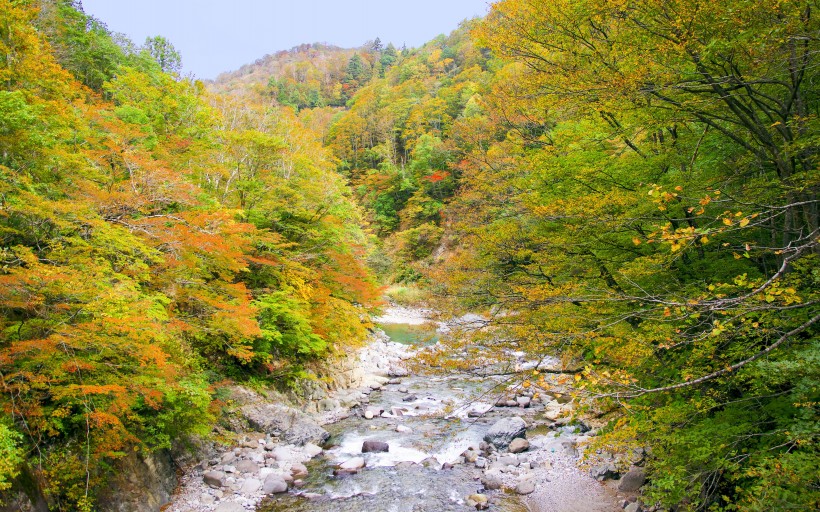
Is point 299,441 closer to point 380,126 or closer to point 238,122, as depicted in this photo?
point 238,122

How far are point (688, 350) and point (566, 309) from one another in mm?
1802

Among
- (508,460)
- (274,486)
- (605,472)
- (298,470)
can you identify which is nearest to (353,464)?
Result: (298,470)

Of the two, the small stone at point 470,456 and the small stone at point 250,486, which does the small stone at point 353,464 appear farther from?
the small stone at point 470,456

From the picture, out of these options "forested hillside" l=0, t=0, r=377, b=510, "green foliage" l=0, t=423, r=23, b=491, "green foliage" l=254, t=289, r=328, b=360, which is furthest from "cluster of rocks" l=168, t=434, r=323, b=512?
"green foliage" l=0, t=423, r=23, b=491

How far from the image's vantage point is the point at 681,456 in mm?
5488

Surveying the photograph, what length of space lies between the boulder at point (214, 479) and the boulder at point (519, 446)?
276 inches

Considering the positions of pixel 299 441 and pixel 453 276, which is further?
pixel 299 441

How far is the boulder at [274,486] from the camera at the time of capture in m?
9.02

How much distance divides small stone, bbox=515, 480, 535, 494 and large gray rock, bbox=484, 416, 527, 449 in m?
2.27

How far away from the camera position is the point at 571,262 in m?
8.18

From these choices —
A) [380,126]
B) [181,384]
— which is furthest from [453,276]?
[380,126]

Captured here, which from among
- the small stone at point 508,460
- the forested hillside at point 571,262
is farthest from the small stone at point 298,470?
the small stone at point 508,460

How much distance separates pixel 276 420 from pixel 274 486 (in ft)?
10.4

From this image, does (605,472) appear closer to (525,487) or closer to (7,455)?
(525,487)
